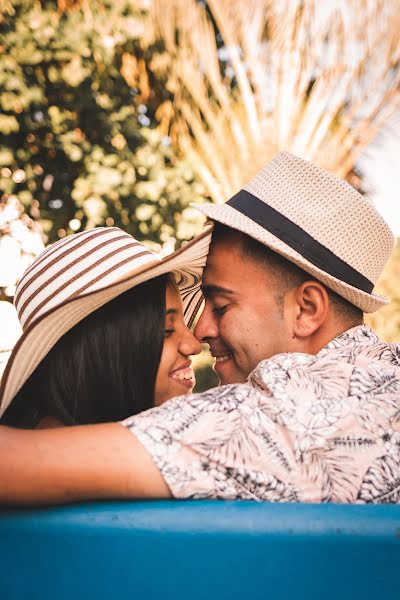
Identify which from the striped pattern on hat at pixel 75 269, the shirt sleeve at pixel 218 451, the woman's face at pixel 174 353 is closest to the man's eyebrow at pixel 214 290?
the woman's face at pixel 174 353

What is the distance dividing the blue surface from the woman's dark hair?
69 centimetres

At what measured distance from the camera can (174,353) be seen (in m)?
1.89

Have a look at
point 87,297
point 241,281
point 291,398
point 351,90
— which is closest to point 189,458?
point 291,398

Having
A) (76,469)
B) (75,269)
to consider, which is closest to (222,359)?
(75,269)

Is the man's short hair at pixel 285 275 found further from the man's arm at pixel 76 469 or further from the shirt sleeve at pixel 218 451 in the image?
the man's arm at pixel 76 469

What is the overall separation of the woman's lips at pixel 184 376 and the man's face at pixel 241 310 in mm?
140

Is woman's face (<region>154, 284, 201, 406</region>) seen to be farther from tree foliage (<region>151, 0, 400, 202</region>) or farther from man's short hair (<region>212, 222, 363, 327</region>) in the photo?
tree foliage (<region>151, 0, 400, 202</region>)

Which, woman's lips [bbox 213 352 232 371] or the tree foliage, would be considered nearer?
woman's lips [bbox 213 352 232 371]

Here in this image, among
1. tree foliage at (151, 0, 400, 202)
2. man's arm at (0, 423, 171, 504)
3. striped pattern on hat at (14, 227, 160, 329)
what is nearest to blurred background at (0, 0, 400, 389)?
tree foliage at (151, 0, 400, 202)

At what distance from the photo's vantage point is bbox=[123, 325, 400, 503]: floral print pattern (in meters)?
1.13

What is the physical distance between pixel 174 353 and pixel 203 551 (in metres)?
0.90

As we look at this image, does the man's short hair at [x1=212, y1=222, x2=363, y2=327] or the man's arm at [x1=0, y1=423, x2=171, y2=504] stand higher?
the man's short hair at [x1=212, y1=222, x2=363, y2=327]

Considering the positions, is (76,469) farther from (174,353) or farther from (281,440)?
(174,353)

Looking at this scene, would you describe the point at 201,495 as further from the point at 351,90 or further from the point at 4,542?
the point at 351,90
